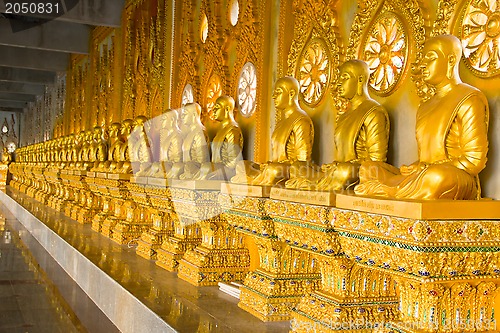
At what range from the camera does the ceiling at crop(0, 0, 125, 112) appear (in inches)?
375

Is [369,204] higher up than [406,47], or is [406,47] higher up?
[406,47]

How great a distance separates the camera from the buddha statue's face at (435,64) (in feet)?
8.32

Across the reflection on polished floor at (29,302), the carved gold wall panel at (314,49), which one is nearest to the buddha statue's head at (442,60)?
the carved gold wall panel at (314,49)

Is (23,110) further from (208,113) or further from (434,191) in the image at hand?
(434,191)

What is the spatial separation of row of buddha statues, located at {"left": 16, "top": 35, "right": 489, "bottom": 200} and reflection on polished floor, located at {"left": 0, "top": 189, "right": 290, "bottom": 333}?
31.2 inches

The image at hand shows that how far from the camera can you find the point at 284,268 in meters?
3.42

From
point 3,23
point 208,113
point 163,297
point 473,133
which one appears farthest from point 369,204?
point 3,23

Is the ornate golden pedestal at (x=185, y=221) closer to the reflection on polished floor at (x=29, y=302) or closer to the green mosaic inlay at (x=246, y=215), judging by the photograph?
the green mosaic inlay at (x=246, y=215)

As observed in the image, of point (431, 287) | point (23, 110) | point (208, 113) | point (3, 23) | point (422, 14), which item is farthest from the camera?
point (23, 110)

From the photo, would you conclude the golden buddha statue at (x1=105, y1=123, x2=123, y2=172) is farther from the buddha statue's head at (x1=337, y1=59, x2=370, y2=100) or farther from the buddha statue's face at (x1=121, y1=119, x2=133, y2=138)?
the buddha statue's head at (x1=337, y1=59, x2=370, y2=100)

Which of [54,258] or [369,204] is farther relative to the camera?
[54,258]

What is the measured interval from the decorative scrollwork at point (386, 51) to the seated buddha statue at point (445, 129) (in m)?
0.77

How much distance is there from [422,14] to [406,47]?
211 mm

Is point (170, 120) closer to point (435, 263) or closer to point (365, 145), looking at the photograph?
point (365, 145)
